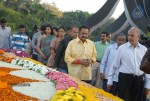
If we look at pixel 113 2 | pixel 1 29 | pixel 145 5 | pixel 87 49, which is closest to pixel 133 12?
pixel 145 5

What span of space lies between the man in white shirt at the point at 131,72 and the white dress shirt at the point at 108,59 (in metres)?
1.81

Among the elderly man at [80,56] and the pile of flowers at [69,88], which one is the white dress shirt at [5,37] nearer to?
the pile of flowers at [69,88]

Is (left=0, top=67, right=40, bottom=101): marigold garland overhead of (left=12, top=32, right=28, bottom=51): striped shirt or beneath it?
beneath

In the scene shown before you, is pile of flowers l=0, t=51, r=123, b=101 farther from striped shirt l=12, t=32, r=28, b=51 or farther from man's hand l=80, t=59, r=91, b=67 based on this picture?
striped shirt l=12, t=32, r=28, b=51

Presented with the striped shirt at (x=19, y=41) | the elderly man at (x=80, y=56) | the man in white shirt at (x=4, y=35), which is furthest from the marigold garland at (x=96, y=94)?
the man in white shirt at (x=4, y=35)

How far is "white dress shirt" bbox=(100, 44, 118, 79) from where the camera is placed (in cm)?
854

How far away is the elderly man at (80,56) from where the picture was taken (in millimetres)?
7719

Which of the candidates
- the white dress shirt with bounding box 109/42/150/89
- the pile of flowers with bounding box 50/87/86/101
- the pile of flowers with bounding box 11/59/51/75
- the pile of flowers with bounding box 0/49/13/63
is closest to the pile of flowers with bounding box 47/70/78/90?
the pile of flowers with bounding box 11/59/51/75

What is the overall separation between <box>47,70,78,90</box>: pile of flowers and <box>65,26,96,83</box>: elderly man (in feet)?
1.44

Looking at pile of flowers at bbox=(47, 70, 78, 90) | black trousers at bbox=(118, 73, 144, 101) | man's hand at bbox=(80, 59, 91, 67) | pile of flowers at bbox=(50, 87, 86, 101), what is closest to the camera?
pile of flowers at bbox=(50, 87, 86, 101)

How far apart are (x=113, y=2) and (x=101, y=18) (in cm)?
124

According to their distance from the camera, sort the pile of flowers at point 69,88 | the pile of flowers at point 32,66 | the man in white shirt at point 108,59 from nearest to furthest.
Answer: the pile of flowers at point 69,88
the pile of flowers at point 32,66
the man in white shirt at point 108,59

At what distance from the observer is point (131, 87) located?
6594mm

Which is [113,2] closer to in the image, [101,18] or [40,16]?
[101,18]
